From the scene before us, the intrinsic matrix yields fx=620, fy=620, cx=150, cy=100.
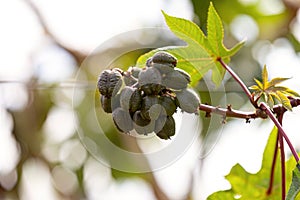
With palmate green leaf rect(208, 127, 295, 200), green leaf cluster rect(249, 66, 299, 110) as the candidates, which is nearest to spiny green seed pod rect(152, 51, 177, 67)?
green leaf cluster rect(249, 66, 299, 110)

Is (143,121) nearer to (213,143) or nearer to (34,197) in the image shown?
(213,143)

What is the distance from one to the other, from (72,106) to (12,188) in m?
0.43

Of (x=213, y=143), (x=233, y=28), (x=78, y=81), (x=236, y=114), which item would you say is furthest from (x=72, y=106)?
(x=236, y=114)

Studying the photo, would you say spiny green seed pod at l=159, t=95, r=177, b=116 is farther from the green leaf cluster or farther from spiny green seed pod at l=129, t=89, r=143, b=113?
the green leaf cluster

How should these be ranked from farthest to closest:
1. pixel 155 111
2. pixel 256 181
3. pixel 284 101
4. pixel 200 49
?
pixel 256 181
pixel 200 49
pixel 284 101
pixel 155 111

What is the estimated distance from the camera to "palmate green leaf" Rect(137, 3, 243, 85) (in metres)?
1.19

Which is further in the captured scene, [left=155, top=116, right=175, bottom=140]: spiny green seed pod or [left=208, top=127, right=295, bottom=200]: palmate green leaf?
[left=208, top=127, right=295, bottom=200]: palmate green leaf

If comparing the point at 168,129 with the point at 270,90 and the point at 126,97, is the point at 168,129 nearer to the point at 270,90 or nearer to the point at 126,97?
the point at 126,97

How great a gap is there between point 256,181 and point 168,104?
0.53m

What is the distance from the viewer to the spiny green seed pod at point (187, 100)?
0.97 metres

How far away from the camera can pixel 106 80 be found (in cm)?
99

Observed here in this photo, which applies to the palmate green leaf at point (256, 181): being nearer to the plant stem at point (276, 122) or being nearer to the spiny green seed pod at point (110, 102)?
the plant stem at point (276, 122)

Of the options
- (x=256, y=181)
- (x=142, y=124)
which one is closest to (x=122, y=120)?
(x=142, y=124)

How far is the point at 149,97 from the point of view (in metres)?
0.96
